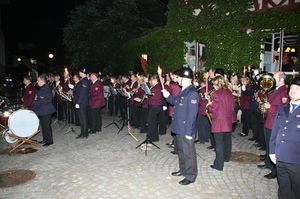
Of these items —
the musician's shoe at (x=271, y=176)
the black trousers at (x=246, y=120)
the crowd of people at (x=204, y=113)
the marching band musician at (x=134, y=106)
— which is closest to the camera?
the crowd of people at (x=204, y=113)

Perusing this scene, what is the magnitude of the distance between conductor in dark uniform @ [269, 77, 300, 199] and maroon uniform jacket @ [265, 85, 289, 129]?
199cm

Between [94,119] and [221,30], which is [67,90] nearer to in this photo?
[94,119]

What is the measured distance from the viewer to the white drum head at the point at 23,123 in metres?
9.49

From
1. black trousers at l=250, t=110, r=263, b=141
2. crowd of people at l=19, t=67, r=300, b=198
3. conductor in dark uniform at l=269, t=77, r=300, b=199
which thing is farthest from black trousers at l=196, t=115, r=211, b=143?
conductor in dark uniform at l=269, t=77, r=300, b=199

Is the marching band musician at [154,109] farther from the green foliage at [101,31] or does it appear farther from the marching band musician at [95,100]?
the green foliage at [101,31]

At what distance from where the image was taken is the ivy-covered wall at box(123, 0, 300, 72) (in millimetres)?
13578

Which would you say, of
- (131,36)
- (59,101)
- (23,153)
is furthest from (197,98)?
(131,36)

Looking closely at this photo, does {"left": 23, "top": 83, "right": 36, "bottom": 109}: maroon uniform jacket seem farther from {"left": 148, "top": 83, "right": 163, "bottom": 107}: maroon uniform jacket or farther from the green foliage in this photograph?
the green foliage

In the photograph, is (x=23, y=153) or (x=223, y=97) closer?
(x=223, y=97)

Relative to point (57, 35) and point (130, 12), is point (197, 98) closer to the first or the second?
point (130, 12)

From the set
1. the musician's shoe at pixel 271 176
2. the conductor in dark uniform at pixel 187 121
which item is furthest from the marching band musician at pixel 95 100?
the musician's shoe at pixel 271 176

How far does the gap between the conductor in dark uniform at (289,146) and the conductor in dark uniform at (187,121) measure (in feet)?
6.75

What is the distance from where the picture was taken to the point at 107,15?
3064 cm

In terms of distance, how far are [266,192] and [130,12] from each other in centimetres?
2650
